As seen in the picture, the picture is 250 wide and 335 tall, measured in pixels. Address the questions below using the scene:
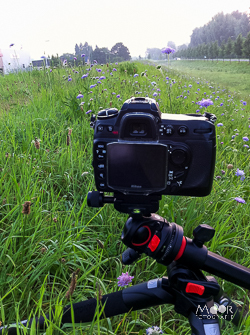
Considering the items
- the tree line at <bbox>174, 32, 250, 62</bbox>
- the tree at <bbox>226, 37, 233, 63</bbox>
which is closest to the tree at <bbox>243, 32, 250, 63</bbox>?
the tree line at <bbox>174, 32, 250, 62</bbox>

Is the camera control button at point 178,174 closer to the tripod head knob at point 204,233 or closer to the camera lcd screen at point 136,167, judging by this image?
the camera lcd screen at point 136,167

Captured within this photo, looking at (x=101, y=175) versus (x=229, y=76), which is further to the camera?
(x=229, y=76)

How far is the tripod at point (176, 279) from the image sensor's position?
2.65 ft

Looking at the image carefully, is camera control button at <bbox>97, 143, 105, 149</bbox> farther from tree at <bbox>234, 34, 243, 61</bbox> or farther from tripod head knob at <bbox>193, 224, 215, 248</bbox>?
tree at <bbox>234, 34, 243, 61</bbox>

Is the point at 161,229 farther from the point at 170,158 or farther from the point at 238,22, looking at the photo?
the point at 238,22

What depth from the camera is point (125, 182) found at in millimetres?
823

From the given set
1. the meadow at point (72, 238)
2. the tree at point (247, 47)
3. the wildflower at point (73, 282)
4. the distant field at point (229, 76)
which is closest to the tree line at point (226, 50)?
the tree at point (247, 47)

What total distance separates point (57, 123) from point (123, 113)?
1.77 meters

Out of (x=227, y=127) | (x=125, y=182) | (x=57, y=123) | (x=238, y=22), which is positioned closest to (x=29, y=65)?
(x=57, y=123)

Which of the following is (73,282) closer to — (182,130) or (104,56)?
(182,130)

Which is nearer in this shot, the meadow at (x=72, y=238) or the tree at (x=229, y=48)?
the meadow at (x=72, y=238)

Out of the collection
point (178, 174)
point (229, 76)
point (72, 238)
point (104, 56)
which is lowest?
point (72, 238)

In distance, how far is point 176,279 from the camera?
0.85 metres

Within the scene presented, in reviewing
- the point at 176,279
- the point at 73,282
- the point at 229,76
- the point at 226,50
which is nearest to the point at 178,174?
the point at 176,279
